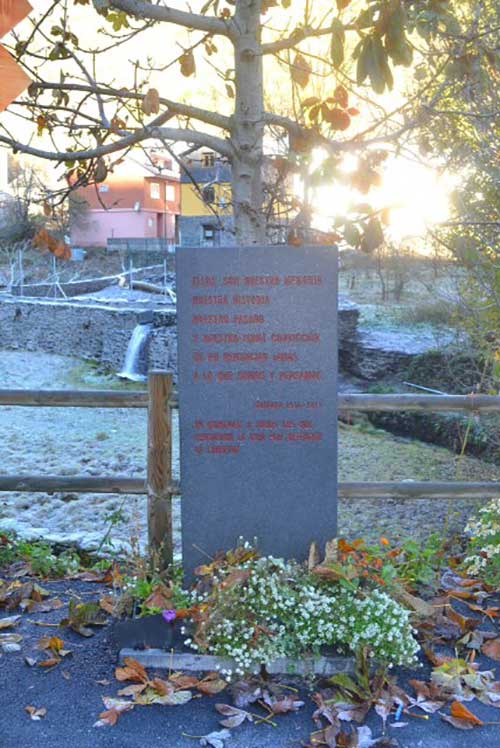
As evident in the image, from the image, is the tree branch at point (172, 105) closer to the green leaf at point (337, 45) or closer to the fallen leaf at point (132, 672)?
the green leaf at point (337, 45)

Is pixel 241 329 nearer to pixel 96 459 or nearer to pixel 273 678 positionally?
pixel 273 678

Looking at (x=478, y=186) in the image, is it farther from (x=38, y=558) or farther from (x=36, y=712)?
(x=36, y=712)

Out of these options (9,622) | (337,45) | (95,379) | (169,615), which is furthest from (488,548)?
(95,379)

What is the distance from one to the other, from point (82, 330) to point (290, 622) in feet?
90.7

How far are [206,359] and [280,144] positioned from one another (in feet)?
6.22

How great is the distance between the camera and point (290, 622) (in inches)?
137

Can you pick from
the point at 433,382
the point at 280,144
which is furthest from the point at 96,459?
the point at 280,144

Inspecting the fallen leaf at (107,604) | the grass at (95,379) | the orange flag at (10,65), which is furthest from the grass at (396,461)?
the orange flag at (10,65)

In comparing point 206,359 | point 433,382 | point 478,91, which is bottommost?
point 433,382

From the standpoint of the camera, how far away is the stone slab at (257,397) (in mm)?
3959

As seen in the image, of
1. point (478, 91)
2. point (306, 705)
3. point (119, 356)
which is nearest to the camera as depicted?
point (306, 705)

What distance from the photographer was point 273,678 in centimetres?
338

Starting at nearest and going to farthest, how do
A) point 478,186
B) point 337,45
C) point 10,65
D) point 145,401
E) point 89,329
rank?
1. point 10,65
2. point 337,45
3. point 145,401
4. point 478,186
5. point 89,329

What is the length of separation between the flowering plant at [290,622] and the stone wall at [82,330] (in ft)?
73.8
